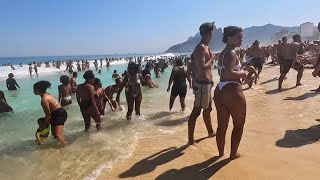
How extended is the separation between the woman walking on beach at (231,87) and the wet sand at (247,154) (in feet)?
1.61

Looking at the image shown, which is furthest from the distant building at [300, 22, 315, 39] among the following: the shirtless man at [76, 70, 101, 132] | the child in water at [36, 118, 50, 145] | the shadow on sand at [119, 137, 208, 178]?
the child in water at [36, 118, 50, 145]

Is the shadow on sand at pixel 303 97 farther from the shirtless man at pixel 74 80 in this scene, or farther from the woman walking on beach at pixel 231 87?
the shirtless man at pixel 74 80

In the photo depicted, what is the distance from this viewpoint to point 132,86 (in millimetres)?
7891

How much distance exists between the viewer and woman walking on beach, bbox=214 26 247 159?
423 centimetres

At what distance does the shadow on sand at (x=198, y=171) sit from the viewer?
4227 mm

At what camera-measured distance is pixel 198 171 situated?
4371 mm

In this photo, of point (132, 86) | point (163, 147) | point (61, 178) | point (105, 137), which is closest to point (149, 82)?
point (132, 86)

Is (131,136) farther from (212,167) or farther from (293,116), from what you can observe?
(293,116)

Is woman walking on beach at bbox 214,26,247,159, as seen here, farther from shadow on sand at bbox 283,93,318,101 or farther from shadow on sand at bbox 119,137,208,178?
shadow on sand at bbox 283,93,318,101

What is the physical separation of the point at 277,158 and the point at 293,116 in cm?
271

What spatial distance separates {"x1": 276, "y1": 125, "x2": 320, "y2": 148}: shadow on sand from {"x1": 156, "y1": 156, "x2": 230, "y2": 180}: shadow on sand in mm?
1182

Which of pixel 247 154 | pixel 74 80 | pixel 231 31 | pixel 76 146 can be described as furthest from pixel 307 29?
pixel 231 31

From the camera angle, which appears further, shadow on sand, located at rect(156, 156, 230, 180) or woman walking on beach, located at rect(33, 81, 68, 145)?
woman walking on beach, located at rect(33, 81, 68, 145)

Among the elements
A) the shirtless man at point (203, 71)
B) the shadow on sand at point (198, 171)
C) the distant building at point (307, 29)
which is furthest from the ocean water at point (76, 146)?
the distant building at point (307, 29)
